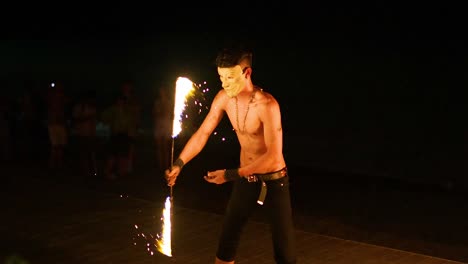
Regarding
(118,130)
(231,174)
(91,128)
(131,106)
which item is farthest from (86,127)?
(231,174)

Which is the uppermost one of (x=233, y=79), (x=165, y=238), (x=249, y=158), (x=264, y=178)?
(x=233, y=79)

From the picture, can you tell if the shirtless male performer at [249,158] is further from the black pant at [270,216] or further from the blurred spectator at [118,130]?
the blurred spectator at [118,130]

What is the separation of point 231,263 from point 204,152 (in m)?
9.27

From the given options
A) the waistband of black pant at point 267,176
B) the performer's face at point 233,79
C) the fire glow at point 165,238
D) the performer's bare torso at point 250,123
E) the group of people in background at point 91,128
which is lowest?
the fire glow at point 165,238

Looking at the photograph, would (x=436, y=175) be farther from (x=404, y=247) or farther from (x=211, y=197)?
(x=404, y=247)

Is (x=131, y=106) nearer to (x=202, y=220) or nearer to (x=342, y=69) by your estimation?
(x=202, y=220)

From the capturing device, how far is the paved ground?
6.71 metres

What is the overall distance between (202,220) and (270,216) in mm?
3275

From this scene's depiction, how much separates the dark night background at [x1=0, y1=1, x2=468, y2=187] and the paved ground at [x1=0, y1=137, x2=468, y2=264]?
2037 mm

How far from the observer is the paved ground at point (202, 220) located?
6.71m

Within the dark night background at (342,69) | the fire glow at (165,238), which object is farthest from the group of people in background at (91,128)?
the dark night background at (342,69)

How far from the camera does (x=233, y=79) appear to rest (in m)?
4.73

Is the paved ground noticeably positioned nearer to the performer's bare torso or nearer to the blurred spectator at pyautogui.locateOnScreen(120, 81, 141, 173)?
the blurred spectator at pyautogui.locateOnScreen(120, 81, 141, 173)

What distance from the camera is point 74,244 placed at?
23.0 ft
